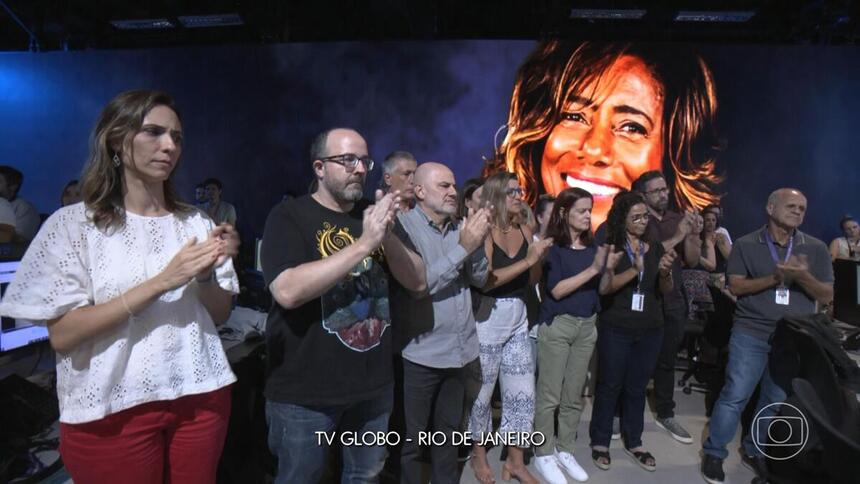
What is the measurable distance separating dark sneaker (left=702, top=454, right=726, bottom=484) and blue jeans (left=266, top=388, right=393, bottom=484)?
2289mm

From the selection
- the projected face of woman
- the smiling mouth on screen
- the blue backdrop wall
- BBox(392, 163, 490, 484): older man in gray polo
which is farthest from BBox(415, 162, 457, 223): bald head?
the smiling mouth on screen

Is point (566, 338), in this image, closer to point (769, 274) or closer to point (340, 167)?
point (769, 274)

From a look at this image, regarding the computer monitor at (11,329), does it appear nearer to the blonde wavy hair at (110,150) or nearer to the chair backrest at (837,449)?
the blonde wavy hair at (110,150)

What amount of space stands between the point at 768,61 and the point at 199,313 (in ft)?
25.1

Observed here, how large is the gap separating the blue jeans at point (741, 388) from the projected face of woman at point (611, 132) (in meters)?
3.51

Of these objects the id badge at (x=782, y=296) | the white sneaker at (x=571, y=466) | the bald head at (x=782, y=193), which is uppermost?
the bald head at (x=782, y=193)

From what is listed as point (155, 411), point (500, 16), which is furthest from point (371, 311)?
point (500, 16)

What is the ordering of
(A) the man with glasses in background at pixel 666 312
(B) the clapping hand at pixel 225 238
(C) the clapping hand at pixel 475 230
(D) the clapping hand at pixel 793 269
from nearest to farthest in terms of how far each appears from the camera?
(B) the clapping hand at pixel 225 238, (C) the clapping hand at pixel 475 230, (D) the clapping hand at pixel 793 269, (A) the man with glasses in background at pixel 666 312

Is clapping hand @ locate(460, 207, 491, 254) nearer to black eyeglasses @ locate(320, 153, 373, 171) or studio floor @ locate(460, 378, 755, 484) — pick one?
black eyeglasses @ locate(320, 153, 373, 171)

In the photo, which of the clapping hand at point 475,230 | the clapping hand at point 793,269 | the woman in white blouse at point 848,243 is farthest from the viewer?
the woman in white blouse at point 848,243

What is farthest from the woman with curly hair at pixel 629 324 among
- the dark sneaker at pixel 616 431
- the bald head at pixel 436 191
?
the bald head at pixel 436 191

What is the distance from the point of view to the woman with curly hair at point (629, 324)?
2.88 m

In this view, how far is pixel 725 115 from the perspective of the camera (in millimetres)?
6246

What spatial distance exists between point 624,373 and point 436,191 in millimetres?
1769
